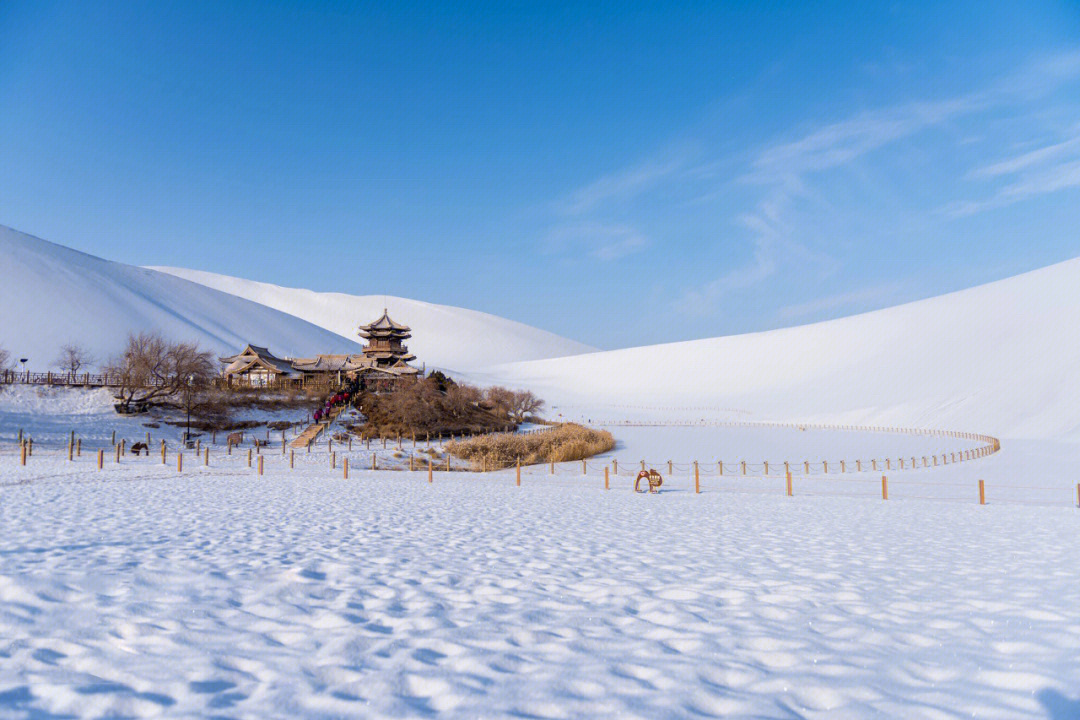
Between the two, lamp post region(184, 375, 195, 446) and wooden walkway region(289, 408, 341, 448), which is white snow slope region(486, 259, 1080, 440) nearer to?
wooden walkway region(289, 408, 341, 448)

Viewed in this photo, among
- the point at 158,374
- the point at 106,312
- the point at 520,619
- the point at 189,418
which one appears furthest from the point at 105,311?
the point at 520,619

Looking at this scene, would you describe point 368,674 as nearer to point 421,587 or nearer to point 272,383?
point 421,587

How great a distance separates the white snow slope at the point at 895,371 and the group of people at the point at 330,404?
36.1m

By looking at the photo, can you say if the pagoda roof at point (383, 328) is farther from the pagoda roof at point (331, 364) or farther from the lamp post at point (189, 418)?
the lamp post at point (189, 418)

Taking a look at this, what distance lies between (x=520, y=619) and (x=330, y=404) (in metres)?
42.8

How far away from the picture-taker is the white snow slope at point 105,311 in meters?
88.8

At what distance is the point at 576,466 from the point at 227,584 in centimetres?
2589

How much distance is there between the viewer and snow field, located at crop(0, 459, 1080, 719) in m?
3.81

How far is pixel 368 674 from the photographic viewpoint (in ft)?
13.4

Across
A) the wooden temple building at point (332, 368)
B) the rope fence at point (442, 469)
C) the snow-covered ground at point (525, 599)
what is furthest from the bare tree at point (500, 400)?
the snow-covered ground at point (525, 599)

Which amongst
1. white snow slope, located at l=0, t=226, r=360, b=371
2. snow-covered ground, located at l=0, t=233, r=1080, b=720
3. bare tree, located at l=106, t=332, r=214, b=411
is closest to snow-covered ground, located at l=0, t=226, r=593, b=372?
white snow slope, located at l=0, t=226, r=360, b=371

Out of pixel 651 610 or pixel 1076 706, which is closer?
pixel 1076 706

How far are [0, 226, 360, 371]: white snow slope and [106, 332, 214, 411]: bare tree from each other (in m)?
47.9

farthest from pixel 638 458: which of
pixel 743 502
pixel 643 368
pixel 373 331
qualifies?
pixel 643 368
